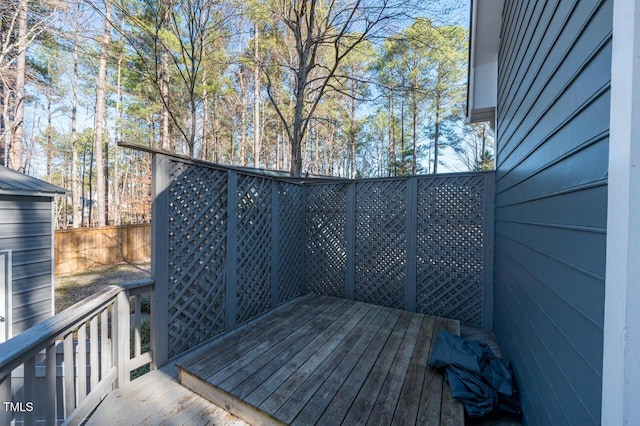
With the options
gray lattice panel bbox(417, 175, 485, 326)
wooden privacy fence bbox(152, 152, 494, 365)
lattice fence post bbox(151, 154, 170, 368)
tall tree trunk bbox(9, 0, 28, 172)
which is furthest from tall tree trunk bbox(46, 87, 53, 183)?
gray lattice panel bbox(417, 175, 485, 326)

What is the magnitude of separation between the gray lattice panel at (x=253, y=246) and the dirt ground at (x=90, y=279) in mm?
3839

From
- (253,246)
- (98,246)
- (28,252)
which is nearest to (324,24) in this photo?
(253,246)

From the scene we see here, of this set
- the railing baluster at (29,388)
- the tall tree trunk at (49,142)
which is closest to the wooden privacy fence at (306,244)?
the railing baluster at (29,388)

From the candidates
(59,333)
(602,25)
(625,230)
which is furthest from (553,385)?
(59,333)

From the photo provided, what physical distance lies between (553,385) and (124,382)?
9.34ft

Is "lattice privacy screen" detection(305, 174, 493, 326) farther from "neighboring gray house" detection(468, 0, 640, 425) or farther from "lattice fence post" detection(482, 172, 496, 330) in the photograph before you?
"neighboring gray house" detection(468, 0, 640, 425)

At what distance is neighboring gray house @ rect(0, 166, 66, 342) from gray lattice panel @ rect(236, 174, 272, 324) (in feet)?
8.97

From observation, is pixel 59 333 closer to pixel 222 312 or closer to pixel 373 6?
pixel 222 312

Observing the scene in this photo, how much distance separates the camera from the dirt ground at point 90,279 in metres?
5.38

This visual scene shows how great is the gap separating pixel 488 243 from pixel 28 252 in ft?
19.1

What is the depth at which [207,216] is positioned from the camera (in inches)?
103

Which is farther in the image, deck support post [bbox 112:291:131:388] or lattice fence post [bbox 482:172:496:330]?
lattice fence post [bbox 482:172:496:330]

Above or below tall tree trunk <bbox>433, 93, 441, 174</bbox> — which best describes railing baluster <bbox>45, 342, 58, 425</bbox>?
below

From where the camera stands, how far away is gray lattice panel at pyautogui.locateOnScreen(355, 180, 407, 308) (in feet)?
12.0
